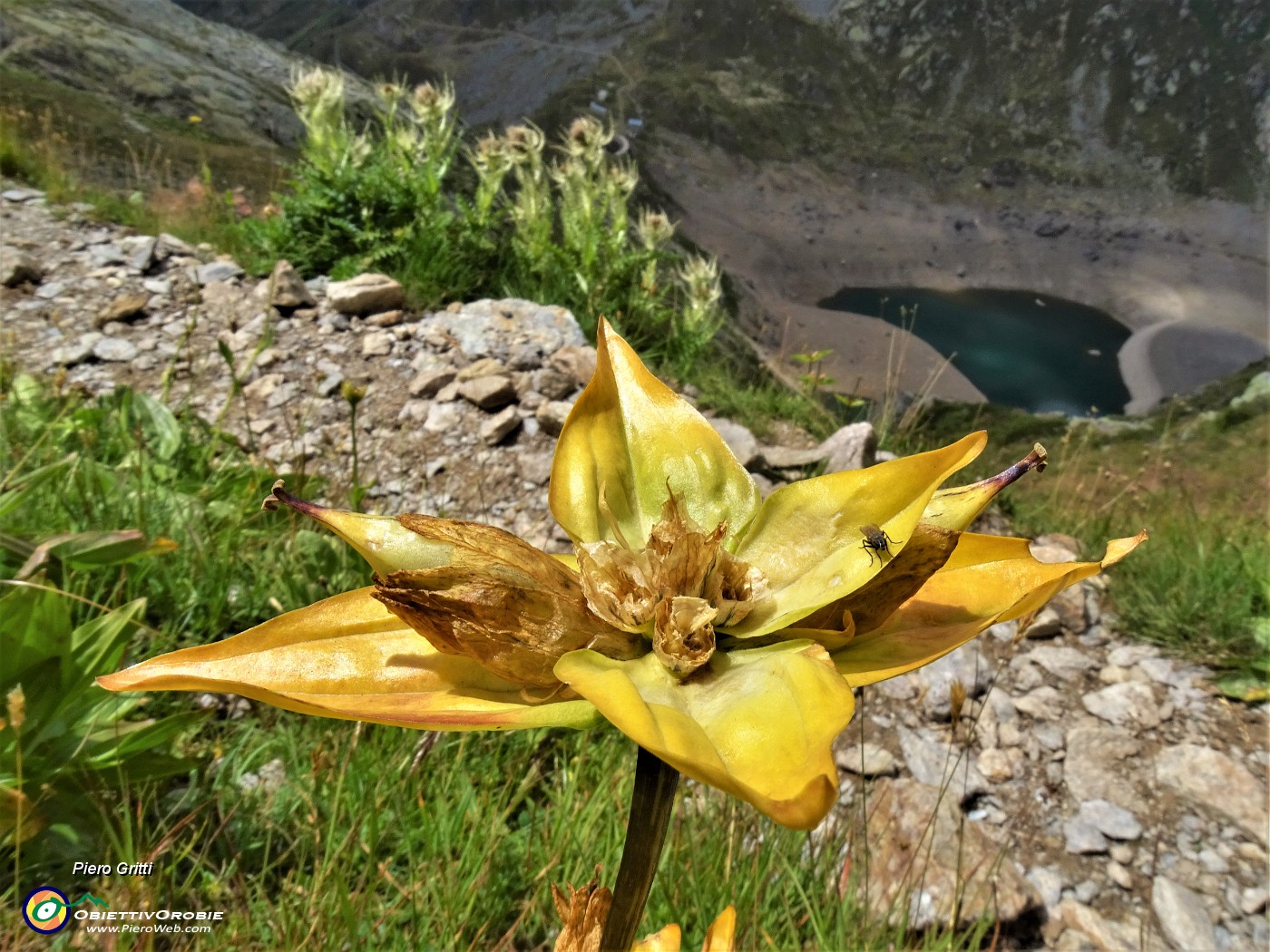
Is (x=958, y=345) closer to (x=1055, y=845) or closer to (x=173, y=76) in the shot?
(x=173, y=76)

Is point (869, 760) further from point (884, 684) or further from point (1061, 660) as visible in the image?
point (1061, 660)

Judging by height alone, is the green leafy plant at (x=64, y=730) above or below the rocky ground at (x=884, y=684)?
above

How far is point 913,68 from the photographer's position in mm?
45500

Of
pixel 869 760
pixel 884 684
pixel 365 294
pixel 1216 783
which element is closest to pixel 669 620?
pixel 869 760

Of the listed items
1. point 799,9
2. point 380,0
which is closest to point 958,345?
point 799,9

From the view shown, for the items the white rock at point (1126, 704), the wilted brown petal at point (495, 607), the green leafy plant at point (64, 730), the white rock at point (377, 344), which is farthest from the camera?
the white rock at point (377, 344)

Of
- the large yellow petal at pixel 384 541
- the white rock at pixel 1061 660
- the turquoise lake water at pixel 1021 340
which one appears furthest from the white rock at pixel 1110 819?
the turquoise lake water at pixel 1021 340

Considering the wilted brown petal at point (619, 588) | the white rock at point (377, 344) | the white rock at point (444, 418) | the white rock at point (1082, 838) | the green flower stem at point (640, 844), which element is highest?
the wilted brown petal at point (619, 588)

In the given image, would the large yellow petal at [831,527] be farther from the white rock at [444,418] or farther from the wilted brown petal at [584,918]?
the white rock at [444,418]

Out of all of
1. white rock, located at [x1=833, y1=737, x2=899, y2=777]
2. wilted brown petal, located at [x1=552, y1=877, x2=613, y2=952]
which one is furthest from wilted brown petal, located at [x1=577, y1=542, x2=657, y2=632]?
white rock, located at [x1=833, y1=737, x2=899, y2=777]

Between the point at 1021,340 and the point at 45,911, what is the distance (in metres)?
37.6

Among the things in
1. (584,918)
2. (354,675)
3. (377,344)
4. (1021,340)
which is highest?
(354,675)

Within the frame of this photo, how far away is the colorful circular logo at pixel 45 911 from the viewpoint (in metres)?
0.98

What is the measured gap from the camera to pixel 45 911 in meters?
0.99
